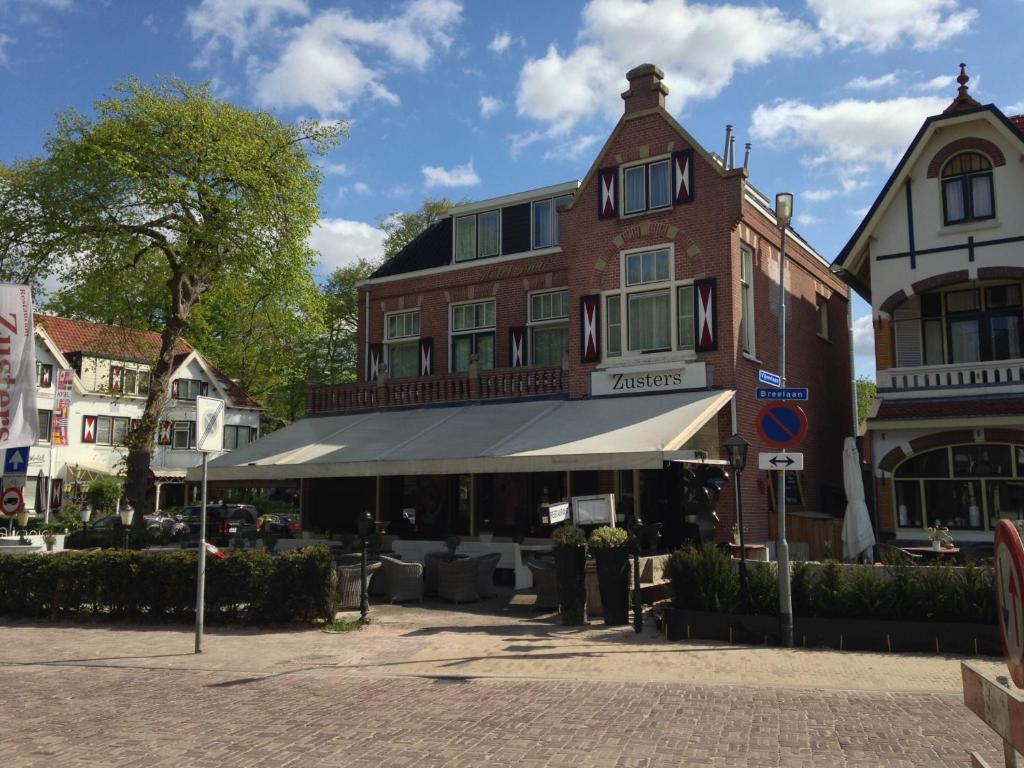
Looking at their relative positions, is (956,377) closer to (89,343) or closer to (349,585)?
(349,585)

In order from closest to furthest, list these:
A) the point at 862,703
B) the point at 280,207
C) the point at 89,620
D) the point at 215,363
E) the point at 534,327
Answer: the point at 862,703
the point at 89,620
the point at 534,327
the point at 280,207
the point at 215,363

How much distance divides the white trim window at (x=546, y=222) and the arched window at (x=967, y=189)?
8.72m

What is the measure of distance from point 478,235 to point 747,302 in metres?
7.76

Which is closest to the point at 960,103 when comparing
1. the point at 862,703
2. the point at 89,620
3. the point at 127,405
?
the point at 862,703

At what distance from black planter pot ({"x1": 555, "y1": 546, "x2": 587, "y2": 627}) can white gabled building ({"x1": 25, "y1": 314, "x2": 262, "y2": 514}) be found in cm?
3497

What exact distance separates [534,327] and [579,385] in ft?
9.78

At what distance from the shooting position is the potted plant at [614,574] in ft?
40.2

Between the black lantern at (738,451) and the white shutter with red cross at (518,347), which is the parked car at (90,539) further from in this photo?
the black lantern at (738,451)

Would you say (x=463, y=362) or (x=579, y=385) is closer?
(x=579, y=385)

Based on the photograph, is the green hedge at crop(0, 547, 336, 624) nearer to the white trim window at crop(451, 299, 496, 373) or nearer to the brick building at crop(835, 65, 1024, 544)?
the white trim window at crop(451, 299, 496, 373)

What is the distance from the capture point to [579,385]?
1900 centimetres

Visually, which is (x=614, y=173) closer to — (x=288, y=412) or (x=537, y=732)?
(x=537, y=732)

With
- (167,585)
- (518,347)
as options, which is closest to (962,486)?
(518,347)

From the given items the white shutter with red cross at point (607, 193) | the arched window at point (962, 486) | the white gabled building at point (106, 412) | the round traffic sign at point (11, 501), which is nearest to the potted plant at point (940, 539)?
the arched window at point (962, 486)
